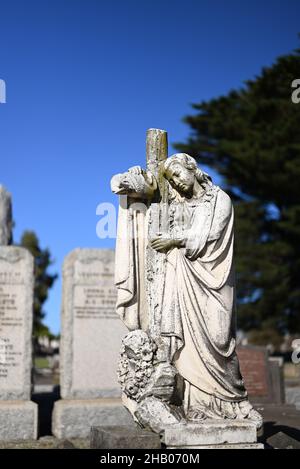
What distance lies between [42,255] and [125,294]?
38015 mm

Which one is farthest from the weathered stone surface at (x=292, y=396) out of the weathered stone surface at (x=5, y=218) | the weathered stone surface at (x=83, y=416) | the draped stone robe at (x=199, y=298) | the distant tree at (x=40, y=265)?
the distant tree at (x=40, y=265)

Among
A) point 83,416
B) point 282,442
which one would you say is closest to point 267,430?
point 282,442

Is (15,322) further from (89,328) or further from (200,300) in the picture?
(200,300)

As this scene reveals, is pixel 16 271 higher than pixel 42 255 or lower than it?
lower

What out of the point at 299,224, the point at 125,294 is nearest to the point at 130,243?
the point at 125,294

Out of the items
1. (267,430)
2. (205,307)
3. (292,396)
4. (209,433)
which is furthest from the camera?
(292,396)

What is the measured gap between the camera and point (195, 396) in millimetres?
5363

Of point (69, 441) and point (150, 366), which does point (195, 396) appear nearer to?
point (150, 366)

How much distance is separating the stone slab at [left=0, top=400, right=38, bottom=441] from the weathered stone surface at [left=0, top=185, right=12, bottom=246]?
3.29 meters

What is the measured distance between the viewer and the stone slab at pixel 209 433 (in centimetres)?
494

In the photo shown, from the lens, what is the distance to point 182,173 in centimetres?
571

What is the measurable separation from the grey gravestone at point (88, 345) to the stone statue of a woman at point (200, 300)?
185 inches

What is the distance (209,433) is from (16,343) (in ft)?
17.9

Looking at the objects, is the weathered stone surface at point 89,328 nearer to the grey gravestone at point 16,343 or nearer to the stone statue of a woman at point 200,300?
the grey gravestone at point 16,343
